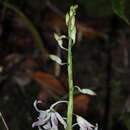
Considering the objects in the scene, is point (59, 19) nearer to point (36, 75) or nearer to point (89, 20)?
point (89, 20)

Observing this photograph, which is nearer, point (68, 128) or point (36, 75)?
point (68, 128)

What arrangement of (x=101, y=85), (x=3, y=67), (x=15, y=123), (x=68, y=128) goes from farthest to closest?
(x=101, y=85)
(x=3, y=67)
(x=15, y=123)
(x=68, y=128)

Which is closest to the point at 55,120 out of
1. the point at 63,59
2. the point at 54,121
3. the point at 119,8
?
the point at 54,121

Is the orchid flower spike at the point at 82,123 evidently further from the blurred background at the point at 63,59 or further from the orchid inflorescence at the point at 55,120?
the blurred background at the point at 63,59

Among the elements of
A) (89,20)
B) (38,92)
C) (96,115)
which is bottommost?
(96,115)

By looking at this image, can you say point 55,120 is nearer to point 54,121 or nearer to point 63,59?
point 54,121

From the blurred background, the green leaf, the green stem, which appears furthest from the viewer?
A: the blurred background

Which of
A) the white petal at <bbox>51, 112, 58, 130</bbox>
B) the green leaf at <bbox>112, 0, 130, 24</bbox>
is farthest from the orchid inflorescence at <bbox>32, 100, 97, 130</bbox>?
the green leaf at <bbox>112, 0, 130, 24</bbox>

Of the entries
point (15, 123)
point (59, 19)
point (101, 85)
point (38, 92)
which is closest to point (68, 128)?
point (15, 123)

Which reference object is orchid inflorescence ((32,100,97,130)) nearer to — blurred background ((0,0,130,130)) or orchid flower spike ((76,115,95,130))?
orchid flower spike ((76,115,95,130))
